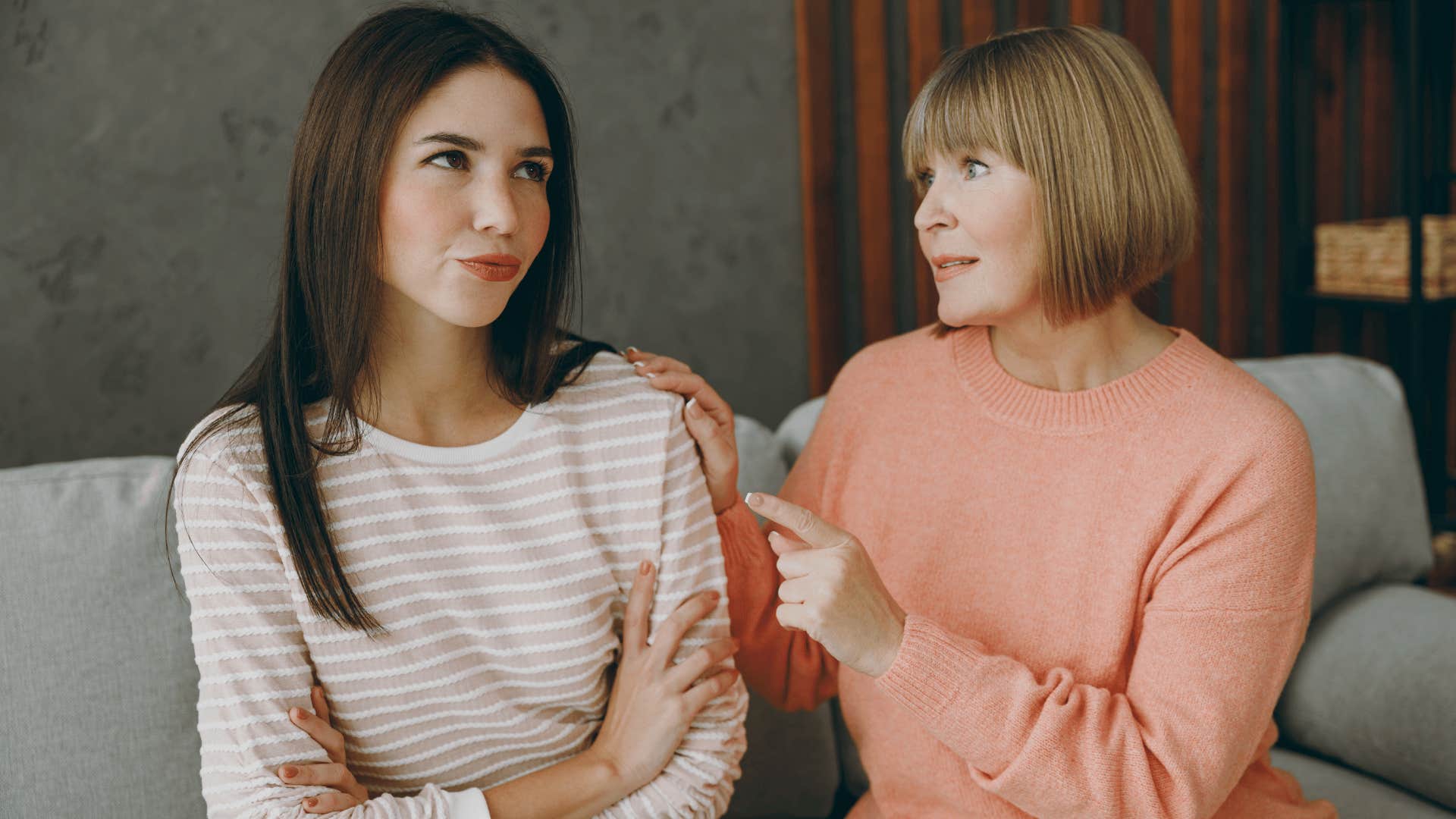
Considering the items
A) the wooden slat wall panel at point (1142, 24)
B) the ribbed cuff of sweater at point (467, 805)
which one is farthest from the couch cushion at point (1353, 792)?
the ribbed cuff of sweater at point (467, 805)

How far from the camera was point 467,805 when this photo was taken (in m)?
1.09

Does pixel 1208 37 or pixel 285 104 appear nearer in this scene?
pixel 285 104

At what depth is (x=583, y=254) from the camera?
77.0 inches

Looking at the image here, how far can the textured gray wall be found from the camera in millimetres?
1662

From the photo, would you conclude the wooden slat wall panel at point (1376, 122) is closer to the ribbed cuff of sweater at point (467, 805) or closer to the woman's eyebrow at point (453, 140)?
the woman's eyebrow at point (453, 140)

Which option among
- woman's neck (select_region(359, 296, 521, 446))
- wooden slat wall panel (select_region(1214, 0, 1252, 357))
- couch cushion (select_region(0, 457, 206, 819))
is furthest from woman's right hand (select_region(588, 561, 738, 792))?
wooden slat wall panel (select_region(1214, 0, 1252, 357))

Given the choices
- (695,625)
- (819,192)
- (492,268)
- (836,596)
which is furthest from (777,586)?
(819,192)

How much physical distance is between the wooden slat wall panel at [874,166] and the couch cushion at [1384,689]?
877 mm

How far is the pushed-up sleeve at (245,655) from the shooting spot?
1.00m

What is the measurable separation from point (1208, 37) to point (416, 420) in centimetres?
191

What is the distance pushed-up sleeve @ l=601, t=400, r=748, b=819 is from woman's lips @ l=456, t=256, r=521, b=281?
0.23 metres

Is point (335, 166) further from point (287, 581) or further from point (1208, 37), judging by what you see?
→ point (1208, 37)

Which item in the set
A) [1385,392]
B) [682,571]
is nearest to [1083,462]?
[682,571]

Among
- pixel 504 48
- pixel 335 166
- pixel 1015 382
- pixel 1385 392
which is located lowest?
pixel 1385 392
